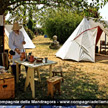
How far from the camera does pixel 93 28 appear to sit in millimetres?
7801

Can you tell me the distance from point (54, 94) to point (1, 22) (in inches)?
114

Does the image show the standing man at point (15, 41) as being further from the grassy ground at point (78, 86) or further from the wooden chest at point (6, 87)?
the wooden chest at point (6, 87)

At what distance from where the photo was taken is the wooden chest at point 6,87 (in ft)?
10.9

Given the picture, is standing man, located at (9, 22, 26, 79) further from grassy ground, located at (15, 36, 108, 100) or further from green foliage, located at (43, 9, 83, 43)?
green foliage, located at (43, 9, 83, 43)

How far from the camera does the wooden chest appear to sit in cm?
331

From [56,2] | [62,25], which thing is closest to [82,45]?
[56,2]

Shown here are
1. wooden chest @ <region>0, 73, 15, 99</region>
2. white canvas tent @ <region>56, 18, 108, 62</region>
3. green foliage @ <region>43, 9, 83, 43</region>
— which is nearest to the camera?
wooden chest @ <region>0, 73, 15, 99</region>

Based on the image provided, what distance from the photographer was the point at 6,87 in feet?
11.1

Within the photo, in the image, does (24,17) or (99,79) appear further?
(24,17)

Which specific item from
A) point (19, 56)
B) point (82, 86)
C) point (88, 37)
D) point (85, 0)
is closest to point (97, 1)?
point (85, 0)

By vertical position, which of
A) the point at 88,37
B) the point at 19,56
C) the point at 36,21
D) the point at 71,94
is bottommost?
the point at 71,94

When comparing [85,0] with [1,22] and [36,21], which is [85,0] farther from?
[1,22]

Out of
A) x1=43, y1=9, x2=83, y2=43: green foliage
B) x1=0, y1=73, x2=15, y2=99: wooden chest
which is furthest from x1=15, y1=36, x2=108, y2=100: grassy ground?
x1=43, y1=9, x2=83, y2=43: green foliage

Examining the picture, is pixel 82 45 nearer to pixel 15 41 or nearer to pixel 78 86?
pixel 78 86
